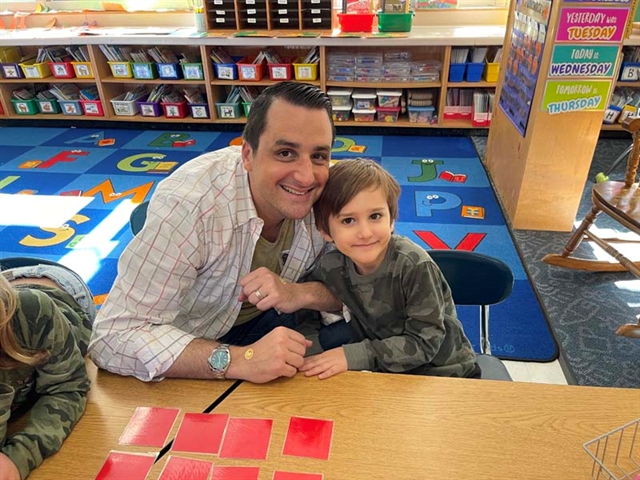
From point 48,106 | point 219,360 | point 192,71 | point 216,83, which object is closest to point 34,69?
point 48,106

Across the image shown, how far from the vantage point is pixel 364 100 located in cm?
440

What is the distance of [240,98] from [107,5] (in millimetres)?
1671

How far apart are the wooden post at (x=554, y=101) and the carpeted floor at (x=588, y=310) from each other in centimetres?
25

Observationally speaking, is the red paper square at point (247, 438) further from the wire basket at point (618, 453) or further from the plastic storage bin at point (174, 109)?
the plastic storage bin at point (174, 109)

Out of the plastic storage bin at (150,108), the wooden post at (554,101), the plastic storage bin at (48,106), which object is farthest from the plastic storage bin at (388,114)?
the plastic storage bin at (48,106)

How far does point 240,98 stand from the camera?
464cm

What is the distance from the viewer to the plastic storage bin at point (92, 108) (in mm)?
4770

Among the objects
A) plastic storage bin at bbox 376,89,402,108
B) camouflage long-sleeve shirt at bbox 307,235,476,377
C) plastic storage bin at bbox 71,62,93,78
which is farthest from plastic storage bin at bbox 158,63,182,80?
camouflage long-sleeve shirt at bbox 307,235,476,377

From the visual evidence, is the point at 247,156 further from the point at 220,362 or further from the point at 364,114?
the point at 364,114

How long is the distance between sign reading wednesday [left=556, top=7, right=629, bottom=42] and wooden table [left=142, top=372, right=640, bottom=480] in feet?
6.73

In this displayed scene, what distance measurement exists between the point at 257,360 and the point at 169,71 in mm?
4131

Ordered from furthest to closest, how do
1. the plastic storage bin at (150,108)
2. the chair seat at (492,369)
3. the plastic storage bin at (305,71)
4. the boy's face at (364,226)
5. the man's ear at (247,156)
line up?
the plastic storage bin at (150,108) → the plastic storage bin at (305,71) → the chair seat at (492,369) → the man's ear at (247,156) → the boy's face at (364,226)

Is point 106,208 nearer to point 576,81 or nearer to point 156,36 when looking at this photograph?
point 156,36

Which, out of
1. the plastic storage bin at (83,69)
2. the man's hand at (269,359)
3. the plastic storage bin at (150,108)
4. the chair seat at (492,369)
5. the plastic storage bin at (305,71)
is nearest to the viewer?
the man's hand at (269,359)
